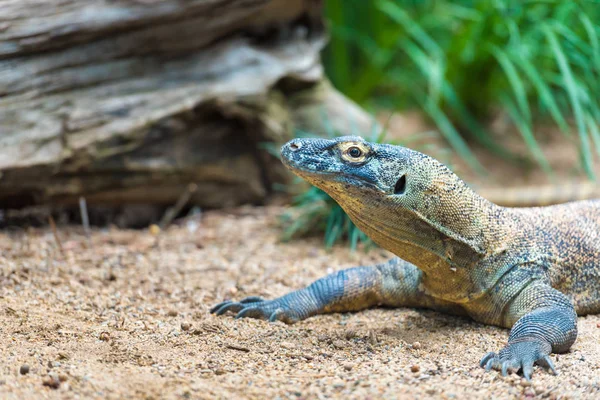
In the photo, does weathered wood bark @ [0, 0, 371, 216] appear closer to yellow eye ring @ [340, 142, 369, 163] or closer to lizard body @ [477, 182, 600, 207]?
lizard body @ [477, 182, 600, 207]

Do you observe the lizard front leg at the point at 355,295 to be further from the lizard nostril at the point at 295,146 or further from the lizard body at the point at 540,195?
the lizard body at the point at 540,195

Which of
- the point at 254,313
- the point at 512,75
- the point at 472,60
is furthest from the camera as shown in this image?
the point at 472,60

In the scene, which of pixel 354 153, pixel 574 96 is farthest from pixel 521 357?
pixel 574 96

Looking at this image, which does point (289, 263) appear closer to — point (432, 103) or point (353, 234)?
point (353, 234)

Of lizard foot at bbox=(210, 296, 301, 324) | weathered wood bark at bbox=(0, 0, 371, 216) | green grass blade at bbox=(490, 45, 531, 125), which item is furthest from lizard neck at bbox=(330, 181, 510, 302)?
green grass blade at bbox=(490, 45, 531, 125)

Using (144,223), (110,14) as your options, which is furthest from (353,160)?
(144,223)

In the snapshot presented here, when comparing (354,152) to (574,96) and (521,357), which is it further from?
(574,96)

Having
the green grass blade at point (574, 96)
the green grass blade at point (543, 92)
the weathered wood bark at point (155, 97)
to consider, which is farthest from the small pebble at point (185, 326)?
the green grass blade at point (543, 92)

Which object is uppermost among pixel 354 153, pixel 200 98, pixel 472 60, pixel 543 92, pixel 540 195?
pixel 354 153
